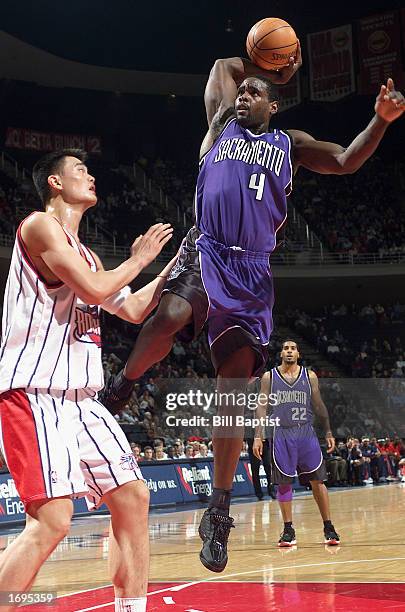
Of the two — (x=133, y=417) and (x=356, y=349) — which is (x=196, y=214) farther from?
(x=356, y=349)

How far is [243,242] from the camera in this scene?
407 cm

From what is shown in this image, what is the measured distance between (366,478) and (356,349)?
252 inches

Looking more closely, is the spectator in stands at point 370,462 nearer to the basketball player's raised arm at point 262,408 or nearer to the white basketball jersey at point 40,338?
the basketball player's raised arm at point 262,408

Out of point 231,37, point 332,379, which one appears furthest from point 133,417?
point 231,37

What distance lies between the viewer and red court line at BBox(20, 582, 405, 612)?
18.1 ft

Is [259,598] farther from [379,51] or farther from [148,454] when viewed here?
[379,51]

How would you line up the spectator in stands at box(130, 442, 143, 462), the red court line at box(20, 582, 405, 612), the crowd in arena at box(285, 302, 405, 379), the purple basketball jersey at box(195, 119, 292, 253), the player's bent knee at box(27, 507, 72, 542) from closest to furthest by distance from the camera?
the player's bent knee at box(27, 507, 72, 542) < the purple basketball jersey at box(195, 119, 292, 253) < the red court line at box(20, 582, 405, 612) < the spectator in stands at box(130, 442, 143, 462) < the crowd in arena at box(285, 302, 405, 379)

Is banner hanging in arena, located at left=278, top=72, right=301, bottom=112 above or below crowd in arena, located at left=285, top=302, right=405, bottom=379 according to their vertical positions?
above

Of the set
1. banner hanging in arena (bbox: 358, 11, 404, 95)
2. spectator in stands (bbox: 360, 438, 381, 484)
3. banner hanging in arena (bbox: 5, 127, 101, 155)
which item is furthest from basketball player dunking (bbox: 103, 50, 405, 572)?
banner hanging in arena (bbox: 5, 127, 101, 155)

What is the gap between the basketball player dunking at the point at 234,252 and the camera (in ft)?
13.1

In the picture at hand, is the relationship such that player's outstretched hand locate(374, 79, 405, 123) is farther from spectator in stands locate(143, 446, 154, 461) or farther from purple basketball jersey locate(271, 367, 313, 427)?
spectator in stands locate(143, 446, 154, 461)

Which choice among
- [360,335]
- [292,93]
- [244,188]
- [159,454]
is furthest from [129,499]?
[360,335]

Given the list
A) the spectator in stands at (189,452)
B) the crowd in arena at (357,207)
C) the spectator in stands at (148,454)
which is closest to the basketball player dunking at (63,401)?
the spectator in stands at (148,454)

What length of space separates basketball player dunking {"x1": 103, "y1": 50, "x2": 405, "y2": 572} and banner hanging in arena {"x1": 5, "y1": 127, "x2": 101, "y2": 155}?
2022 cm
